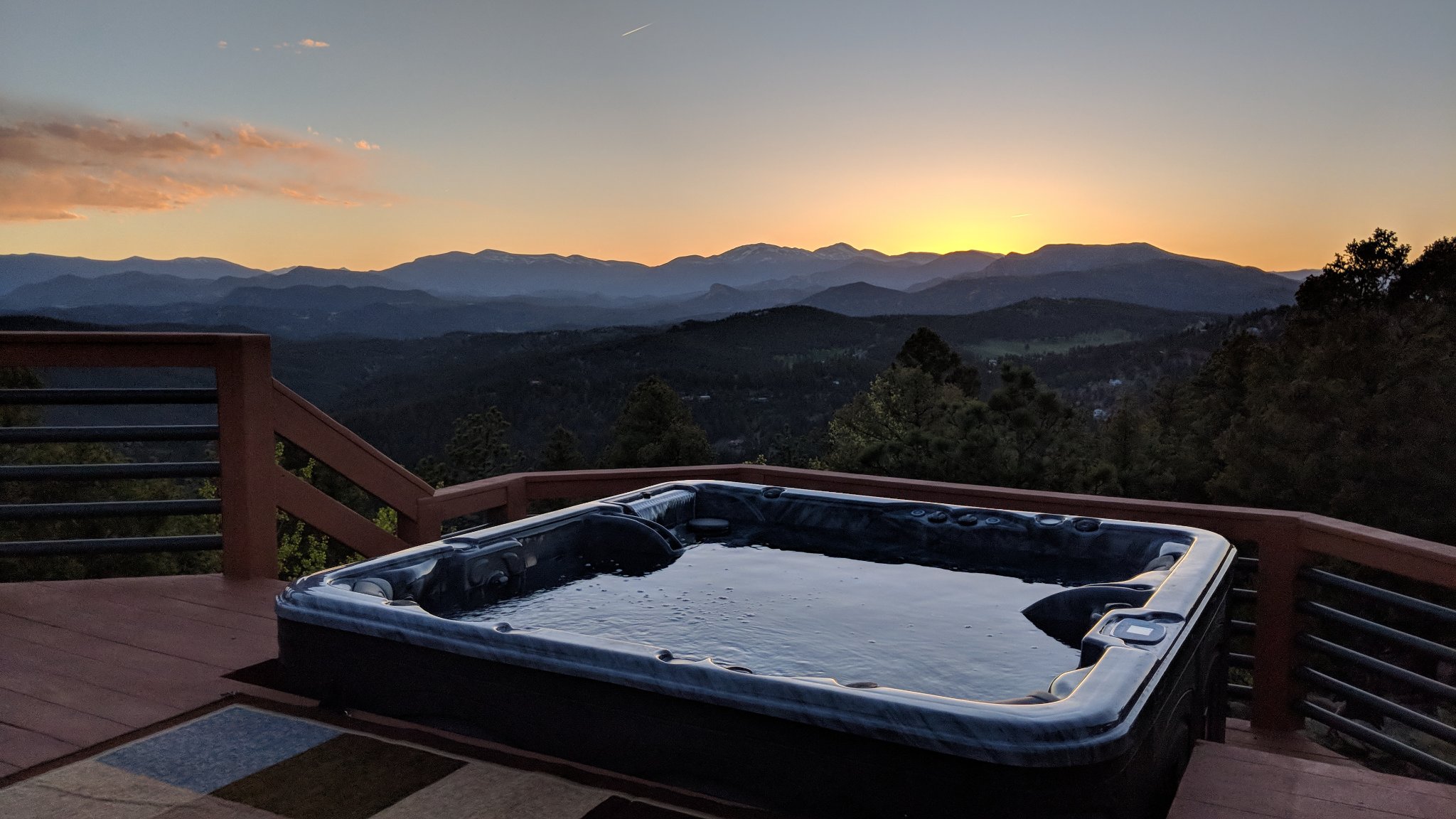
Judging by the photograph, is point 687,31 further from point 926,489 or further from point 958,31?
→ point 926,489

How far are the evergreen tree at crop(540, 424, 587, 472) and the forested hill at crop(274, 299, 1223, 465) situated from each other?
4.44m

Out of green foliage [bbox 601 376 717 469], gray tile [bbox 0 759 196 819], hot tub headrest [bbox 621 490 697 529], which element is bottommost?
green foliage [bbox 601 376 717 469]

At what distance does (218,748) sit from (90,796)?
212 millimetres

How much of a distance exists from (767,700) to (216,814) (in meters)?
0.90

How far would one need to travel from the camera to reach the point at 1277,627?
2.32m

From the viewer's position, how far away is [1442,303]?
54.3 ft

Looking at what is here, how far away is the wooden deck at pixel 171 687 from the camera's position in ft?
4.92

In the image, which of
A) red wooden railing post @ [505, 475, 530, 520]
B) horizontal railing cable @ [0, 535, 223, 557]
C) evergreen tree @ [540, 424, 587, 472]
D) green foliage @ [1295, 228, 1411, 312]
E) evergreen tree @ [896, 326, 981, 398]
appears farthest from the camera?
evergreen tree @ [540, 424, 587, 472]

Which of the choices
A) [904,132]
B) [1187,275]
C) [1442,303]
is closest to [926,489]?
[904,132]

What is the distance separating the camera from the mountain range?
159ft

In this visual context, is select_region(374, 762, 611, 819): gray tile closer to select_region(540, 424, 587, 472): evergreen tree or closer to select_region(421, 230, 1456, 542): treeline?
select_region(421, 230, 1456, 542): treeline

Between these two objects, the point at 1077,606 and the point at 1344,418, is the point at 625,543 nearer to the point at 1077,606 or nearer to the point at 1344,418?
the point at 1077,606

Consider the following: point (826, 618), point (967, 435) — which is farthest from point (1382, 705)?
point (967, 435)

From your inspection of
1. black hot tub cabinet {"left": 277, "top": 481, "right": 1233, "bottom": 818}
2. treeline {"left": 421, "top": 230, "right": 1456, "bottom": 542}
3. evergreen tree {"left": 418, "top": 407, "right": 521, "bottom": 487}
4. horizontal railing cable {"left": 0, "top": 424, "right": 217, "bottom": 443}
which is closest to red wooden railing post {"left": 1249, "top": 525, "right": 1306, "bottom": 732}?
black hot tub cabinet {"left": 277, "top": 481, "right": 1233, "bottom": 818}
